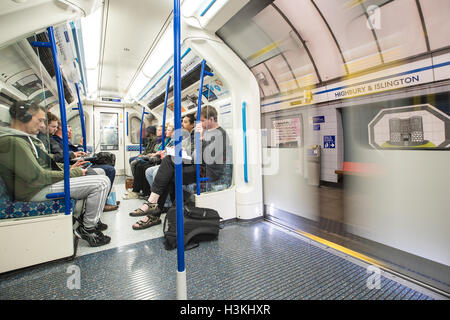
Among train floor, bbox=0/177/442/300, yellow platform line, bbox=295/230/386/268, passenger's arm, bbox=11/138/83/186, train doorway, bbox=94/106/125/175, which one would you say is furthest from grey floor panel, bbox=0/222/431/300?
train doorway, bbox=94/106/125/175

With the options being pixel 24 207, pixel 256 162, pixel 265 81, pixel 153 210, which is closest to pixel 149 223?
pixel 153 210

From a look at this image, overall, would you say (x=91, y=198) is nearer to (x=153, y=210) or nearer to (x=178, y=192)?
(x=153, y=210)

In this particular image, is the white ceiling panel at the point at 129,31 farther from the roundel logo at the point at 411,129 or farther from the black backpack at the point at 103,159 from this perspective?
the roundel logo at the point at 411,129

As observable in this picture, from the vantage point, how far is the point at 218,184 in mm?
2854

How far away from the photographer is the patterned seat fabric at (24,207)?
1609 millimetres

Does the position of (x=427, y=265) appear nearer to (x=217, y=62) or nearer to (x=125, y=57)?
(x=217, y=62)

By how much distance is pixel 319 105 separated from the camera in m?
3.18

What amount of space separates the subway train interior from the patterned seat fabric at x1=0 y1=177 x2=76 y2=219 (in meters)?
0.01

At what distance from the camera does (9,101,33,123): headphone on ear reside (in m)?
1.65

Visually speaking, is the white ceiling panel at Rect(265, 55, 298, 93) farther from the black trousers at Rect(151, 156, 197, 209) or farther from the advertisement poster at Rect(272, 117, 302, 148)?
the black trousers at Rect(151, 156, 197, 209)

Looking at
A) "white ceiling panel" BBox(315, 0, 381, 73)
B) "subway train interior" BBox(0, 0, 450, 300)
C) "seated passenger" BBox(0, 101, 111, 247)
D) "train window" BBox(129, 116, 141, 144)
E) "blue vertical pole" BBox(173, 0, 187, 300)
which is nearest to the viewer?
"blue vertical pole" BBox(173, 0, 187, 300)

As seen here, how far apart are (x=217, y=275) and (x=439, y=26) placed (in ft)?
8.86

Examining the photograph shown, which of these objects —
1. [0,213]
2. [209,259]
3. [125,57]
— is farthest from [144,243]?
[125,57]

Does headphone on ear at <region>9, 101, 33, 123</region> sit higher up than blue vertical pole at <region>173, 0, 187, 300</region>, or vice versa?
headphone on ear at <region>9, 101, 33, 123</region>
